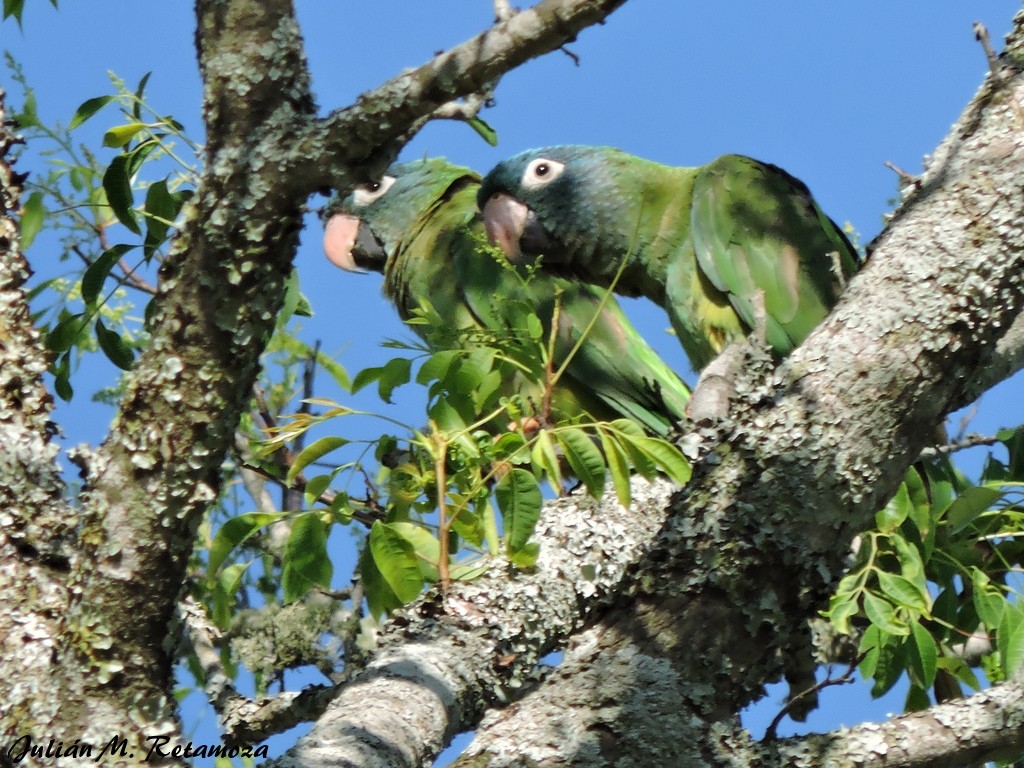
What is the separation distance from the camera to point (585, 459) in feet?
5.93

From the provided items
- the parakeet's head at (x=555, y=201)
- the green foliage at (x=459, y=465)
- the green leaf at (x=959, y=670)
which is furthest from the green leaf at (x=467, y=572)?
the parakeet's head at (x=555, y=201)

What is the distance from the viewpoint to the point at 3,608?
1.58m

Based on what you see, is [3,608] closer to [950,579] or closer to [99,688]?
[99,688]

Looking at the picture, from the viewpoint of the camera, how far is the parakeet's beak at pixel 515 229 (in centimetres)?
455

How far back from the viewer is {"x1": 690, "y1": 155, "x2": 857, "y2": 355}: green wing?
3721 mm

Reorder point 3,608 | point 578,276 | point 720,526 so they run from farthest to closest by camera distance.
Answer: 1. point 578,276
2. point 720,526
3. point 3,608

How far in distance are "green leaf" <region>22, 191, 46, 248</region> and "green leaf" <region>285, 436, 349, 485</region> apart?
0.64 m

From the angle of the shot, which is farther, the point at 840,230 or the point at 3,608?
the point at 840,230

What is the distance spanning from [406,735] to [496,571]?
607 millimetres

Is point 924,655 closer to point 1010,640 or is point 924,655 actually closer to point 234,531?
point 1010,640

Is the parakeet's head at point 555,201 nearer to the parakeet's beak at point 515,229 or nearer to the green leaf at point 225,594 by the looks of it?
the parakeet's beak at point 515,229

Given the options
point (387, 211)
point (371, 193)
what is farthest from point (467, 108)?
point (371, 193)

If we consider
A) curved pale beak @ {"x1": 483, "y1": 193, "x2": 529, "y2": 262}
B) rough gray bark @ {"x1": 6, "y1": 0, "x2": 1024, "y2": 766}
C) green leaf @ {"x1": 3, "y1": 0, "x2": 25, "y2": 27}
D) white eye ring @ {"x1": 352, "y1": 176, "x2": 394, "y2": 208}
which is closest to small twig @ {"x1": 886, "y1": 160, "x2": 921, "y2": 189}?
rough gray bark @ {"x1": 6, "y1": 0, "x2": 1024, "y2": 766}

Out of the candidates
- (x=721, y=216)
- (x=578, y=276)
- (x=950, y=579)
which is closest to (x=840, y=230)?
(x=721, y=216)
